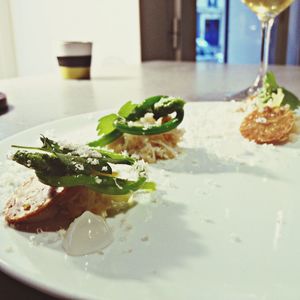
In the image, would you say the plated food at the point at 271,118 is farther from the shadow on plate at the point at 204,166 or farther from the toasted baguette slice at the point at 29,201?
the toasted baguette slice at the point at 29,201

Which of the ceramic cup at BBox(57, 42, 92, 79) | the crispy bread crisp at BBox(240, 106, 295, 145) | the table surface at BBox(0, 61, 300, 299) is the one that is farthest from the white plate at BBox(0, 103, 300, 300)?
the ceramic cup at BBox(57, 42, 92, 79)

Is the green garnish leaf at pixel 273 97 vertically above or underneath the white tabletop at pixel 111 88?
above

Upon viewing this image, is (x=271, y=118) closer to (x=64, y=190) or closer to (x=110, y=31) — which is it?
(x=64, y=190)

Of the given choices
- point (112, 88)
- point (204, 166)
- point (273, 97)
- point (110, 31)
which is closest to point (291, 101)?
point (273, 97)

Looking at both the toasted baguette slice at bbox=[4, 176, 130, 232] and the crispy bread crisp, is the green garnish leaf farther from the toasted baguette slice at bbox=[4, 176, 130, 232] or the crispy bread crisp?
the toasted baguette slice at bbox=[4, 176, 130, 232]

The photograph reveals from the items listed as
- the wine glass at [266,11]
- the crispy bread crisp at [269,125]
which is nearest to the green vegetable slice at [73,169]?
the crispy bread crisp at [269,125]

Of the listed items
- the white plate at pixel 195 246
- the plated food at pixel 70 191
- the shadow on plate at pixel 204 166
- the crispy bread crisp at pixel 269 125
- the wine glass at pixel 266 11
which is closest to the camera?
the white plate at pixel 195 246

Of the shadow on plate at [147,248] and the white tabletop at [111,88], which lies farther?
the white tabletop at [111,88]
